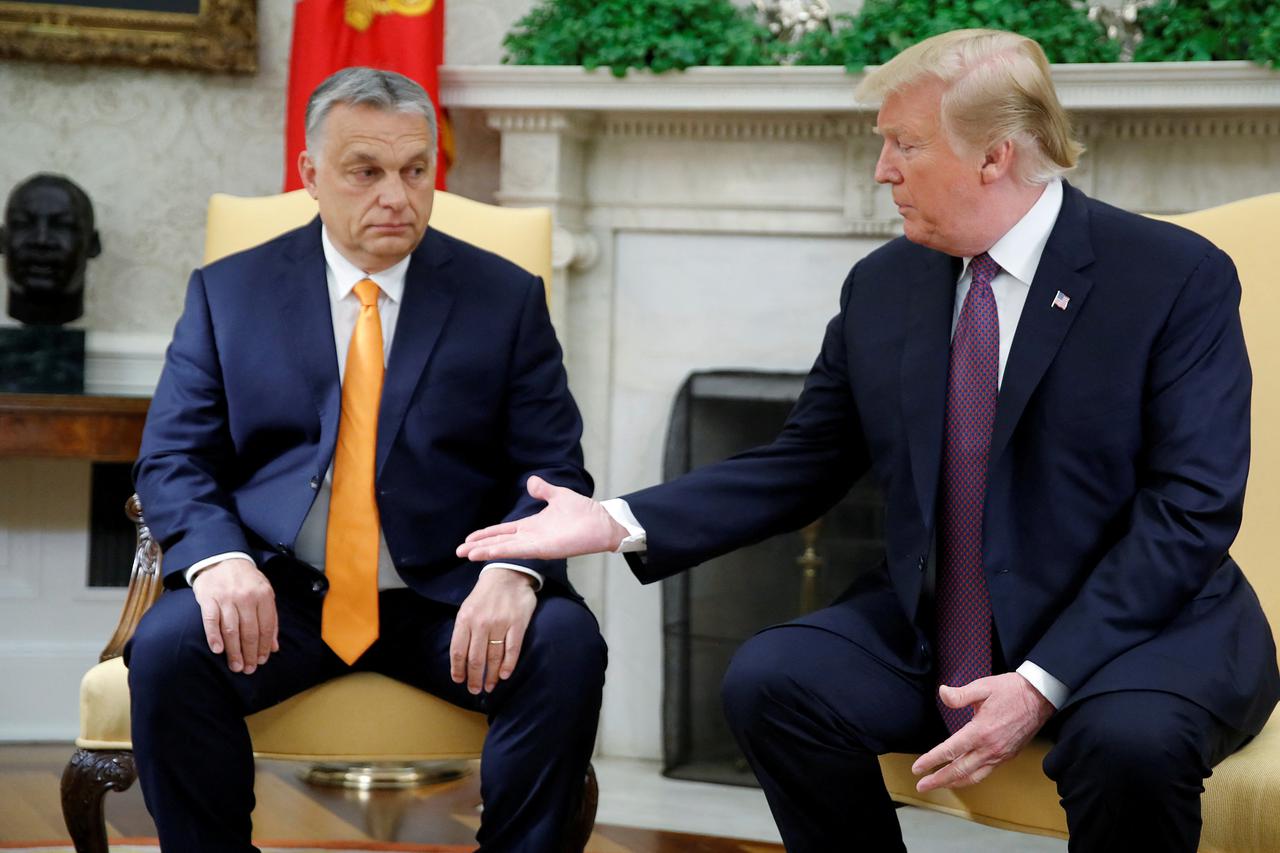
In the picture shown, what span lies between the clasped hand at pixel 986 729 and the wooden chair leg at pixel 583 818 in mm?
605

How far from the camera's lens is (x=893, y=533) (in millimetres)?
2037

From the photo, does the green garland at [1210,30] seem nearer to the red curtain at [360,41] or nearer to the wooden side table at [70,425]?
the red curtain at [360,41]

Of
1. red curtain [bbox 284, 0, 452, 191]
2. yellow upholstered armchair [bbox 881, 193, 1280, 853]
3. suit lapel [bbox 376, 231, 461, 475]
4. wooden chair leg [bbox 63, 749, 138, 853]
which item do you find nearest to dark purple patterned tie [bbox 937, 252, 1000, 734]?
yellow upholstered armchair [bbox 881, 193, 1280, 853]

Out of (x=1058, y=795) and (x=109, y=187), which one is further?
(x=109, y=187)

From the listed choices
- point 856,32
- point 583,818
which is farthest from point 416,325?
point 856,32

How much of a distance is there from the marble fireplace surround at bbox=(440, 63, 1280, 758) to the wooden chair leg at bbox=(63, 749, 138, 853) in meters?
1.60

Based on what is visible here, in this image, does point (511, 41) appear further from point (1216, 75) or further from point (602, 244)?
point (1216, 75)

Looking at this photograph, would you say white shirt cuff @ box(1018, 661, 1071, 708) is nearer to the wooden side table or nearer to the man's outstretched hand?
the man's outstretched hand

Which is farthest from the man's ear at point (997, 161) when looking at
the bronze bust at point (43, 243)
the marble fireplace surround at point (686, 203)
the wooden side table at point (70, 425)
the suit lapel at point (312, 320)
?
the bronze bust at point (43, 243)

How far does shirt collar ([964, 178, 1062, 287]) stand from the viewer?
2.02m

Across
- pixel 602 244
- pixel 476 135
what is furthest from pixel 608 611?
pixel 476 135

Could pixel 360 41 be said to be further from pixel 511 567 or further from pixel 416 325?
pixel 511 567

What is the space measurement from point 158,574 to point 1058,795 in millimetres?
1546

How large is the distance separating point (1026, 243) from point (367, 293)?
991mm
